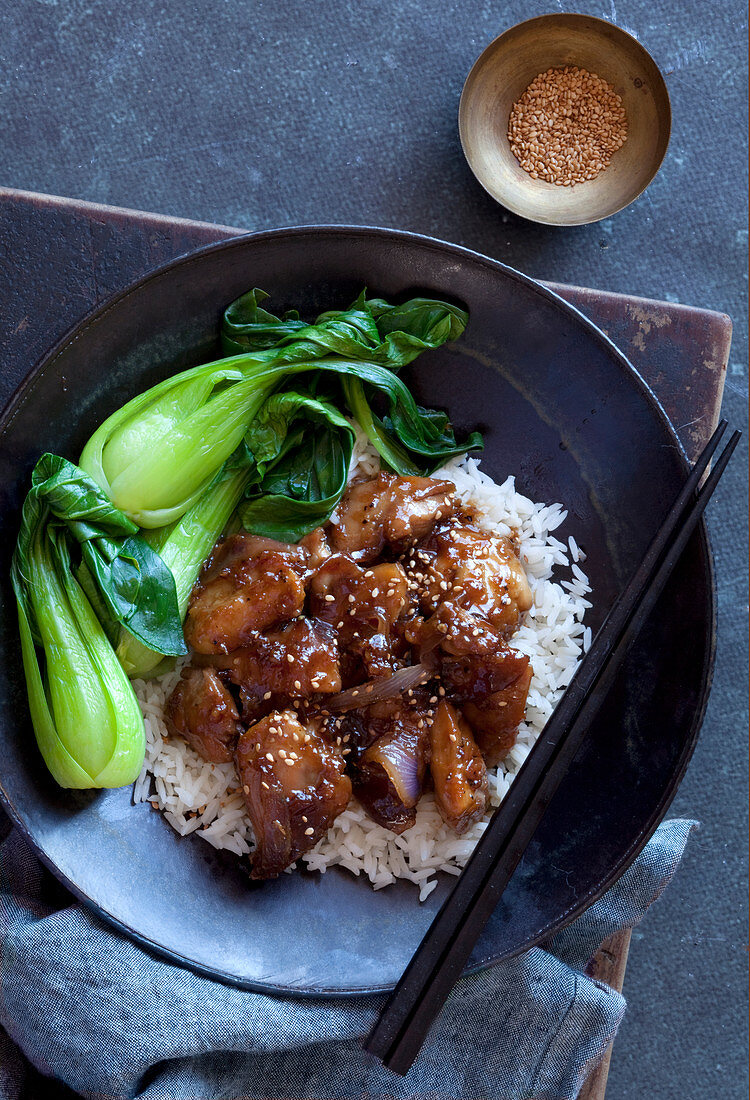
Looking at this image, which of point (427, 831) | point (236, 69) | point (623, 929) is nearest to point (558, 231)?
point (236, 69)

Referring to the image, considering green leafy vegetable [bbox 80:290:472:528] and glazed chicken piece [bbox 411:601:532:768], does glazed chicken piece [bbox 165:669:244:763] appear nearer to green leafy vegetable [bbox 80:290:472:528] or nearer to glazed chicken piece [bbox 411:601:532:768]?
green leafy vegetable [bbox 80:290:472:528]

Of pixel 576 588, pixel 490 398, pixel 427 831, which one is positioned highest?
pixel 490 398

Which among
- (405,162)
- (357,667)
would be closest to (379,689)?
(357,667)

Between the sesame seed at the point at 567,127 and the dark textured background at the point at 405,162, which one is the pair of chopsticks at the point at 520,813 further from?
the sesame seed at the point at 567,127

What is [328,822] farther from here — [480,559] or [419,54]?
[419,54]

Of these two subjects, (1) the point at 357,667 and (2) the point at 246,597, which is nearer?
(2) the point at 246,597

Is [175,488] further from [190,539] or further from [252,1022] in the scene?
[252,1022]

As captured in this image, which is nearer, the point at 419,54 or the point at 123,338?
the point at 123,338
